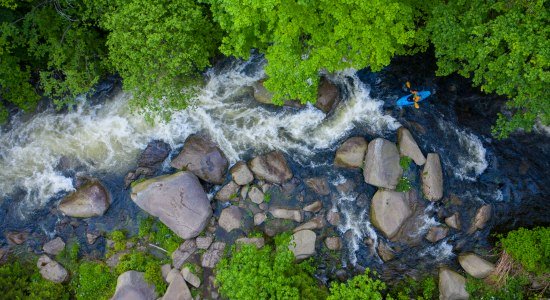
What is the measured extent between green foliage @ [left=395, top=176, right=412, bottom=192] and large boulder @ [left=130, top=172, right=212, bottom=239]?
20.6ft

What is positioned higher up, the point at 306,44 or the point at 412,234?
the point at 306,44

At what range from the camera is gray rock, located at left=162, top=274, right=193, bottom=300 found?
1273 centimetres

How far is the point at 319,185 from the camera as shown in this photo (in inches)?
517

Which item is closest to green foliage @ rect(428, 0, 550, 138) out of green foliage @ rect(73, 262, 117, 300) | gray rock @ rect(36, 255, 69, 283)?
green foliage @ rect(73, 262, 117, 300)

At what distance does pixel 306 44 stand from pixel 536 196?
876 cm

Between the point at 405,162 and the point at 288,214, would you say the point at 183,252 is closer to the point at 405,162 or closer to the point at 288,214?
the point at 288,214

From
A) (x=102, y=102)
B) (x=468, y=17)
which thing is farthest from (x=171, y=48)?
(x=468, y=17)

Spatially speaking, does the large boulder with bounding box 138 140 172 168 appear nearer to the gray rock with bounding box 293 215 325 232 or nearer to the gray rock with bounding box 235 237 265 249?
the gray rock with bounding box 235 237 265 249

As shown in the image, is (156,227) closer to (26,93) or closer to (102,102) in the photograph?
(102,102)

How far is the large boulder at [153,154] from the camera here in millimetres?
13750

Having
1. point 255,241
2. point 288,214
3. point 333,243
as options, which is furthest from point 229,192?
point 333,243

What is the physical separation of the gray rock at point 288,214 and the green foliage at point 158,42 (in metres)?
4.69

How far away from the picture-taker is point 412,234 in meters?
12.6

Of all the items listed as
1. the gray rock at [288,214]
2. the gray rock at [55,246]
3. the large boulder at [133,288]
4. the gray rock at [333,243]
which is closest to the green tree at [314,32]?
the gray rock at [288,214]
